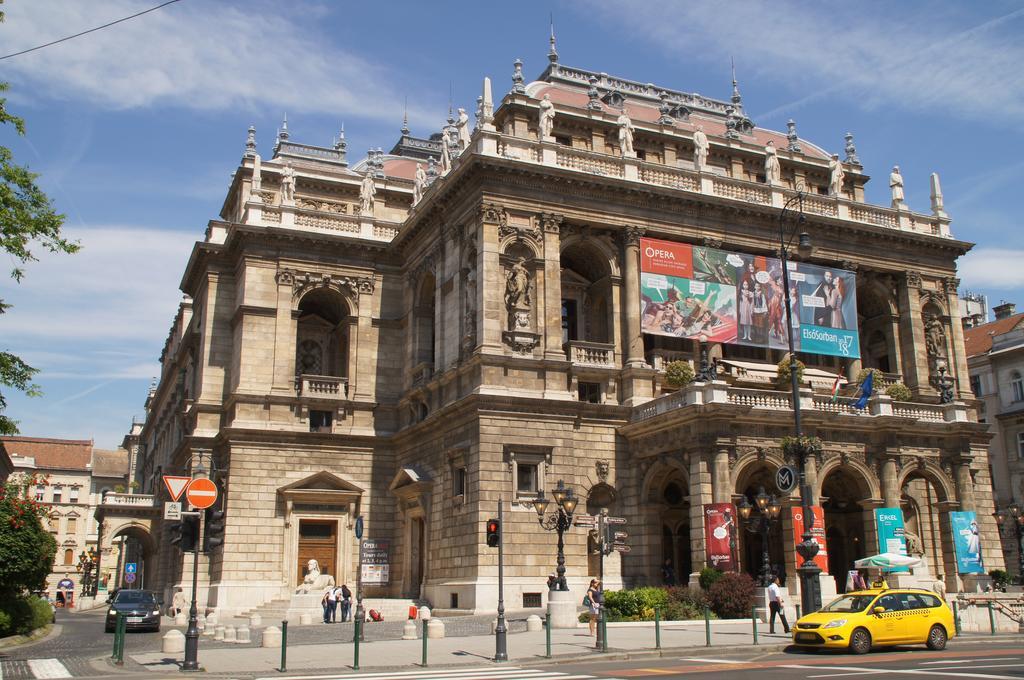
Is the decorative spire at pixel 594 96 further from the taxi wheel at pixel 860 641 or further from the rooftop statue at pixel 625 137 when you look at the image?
the taxi wheel at pixel 860 641

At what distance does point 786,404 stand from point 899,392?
32.0 feet

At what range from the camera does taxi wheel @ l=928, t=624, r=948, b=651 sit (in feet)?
75.5

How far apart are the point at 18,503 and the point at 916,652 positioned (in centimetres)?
2560

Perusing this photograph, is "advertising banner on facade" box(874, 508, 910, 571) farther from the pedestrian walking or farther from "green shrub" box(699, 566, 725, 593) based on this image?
the pedestrian walking

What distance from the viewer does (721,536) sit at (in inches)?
1325

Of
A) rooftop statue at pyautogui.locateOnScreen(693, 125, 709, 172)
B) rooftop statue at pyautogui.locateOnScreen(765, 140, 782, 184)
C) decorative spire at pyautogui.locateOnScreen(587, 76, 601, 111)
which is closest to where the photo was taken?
rooftop statue at pyautogui.locateOnScreen(693, 125, 709, 172)

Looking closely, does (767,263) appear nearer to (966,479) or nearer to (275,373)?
(966,479)

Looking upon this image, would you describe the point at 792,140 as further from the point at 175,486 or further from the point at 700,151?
the point at 175,486

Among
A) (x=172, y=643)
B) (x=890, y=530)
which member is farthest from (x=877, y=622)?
(x=172, y=643)

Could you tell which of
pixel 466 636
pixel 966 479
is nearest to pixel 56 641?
pixel 466 636

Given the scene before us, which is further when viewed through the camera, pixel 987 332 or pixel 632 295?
pixel 987 332

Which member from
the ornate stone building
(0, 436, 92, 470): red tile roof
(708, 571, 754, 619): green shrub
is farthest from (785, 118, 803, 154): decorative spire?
(0, 436, 92, 470): red tile roof

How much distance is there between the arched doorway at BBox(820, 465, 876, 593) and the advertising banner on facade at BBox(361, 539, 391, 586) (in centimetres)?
1906

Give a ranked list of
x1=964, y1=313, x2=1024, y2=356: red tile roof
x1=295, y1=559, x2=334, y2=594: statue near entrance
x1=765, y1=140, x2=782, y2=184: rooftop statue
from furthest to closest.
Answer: x1=964, y1=313, x2=1024, y2=356: red tile roof < x1=765, y1=140, x2=782, y2=184: rooftop statue < x1=295, y1=559, x2=334, y2=594: statue near entrance
